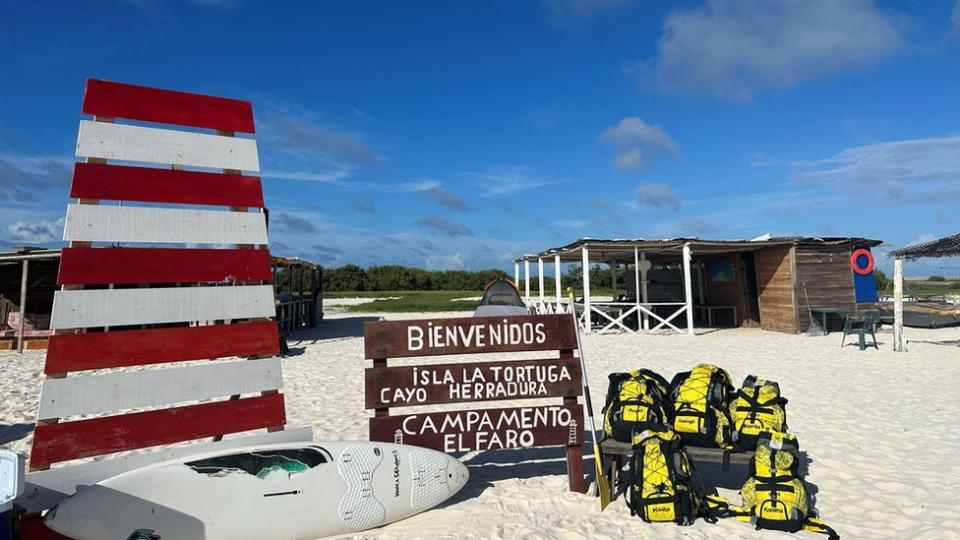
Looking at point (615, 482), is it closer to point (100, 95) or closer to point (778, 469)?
point (778, 469)

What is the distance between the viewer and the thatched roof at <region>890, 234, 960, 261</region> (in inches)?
508

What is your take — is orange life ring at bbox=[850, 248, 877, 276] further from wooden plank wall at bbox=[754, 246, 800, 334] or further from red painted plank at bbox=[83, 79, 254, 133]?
red painted plank at bbox=[83, 79, 254, 133]

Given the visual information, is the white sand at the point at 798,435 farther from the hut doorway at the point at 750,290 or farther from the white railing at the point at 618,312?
the hut doorway at the point at 750,290

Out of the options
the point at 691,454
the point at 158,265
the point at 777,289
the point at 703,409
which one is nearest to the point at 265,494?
the point at 158,265

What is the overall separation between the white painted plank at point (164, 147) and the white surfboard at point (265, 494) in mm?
1971

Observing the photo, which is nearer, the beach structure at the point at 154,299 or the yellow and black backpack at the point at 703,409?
the beach structure at the point at 154,299

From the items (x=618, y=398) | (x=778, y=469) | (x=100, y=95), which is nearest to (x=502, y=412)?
(x=618, y=398)

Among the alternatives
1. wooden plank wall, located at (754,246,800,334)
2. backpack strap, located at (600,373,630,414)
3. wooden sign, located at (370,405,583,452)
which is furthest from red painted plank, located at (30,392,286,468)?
wooden plank wall, located at (754,246,800,334)

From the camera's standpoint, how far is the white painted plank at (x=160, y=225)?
10.7 ft

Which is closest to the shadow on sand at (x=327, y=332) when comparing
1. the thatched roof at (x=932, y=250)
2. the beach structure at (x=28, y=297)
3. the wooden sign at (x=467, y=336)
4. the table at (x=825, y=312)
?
the beach structure at (x=28, y=297)

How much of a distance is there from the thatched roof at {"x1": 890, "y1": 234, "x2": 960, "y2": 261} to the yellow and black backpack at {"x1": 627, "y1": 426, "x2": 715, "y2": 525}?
41.5ft

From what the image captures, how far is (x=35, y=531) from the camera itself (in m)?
2.85

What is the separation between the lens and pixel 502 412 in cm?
426

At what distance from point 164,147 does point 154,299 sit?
1040 millimetres
